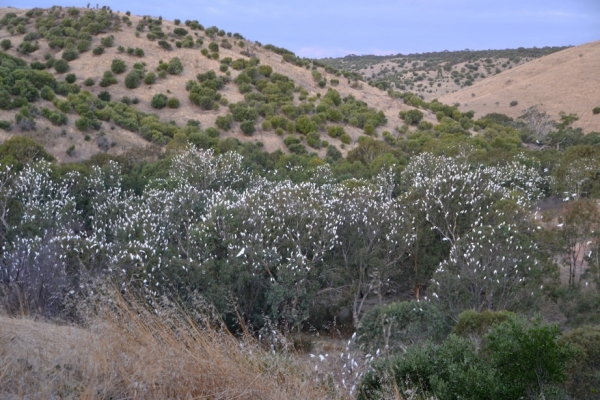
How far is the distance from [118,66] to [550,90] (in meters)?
48.8

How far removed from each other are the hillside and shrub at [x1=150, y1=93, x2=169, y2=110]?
4478 cm

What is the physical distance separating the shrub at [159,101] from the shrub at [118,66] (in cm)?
505

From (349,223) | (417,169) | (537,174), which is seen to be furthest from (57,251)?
(537,174)

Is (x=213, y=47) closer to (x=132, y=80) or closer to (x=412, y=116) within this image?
(x=132, y=80)

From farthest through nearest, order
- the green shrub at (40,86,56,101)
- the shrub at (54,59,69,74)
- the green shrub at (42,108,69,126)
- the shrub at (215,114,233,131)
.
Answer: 1. the shrub at (54,59,69,74)
2. the shrub at (215,114,233,131)
3. the green shrub at (40,86,56,101)
4. the green shrub at (42,108,69,126)

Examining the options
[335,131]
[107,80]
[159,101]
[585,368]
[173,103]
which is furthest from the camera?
[107,80]

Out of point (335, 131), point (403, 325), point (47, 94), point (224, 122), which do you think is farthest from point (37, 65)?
point (403, 325)

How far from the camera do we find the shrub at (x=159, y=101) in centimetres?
A: 4103

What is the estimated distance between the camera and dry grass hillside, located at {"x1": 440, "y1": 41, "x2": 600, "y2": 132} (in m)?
60.4

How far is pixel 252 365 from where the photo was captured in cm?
540

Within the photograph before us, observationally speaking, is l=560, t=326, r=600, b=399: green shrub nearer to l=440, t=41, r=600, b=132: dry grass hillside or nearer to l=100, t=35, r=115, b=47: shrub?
l=100, t=35, r=115, b=47: shrub

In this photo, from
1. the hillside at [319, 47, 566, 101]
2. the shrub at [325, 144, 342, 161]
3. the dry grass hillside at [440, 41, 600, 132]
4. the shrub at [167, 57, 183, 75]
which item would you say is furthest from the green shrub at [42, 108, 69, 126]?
the hillside at [319, 47, 566, 101]

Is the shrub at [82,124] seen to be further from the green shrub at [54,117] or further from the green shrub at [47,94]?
the green shrub at [47,94]

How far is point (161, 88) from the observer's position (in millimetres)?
43969
